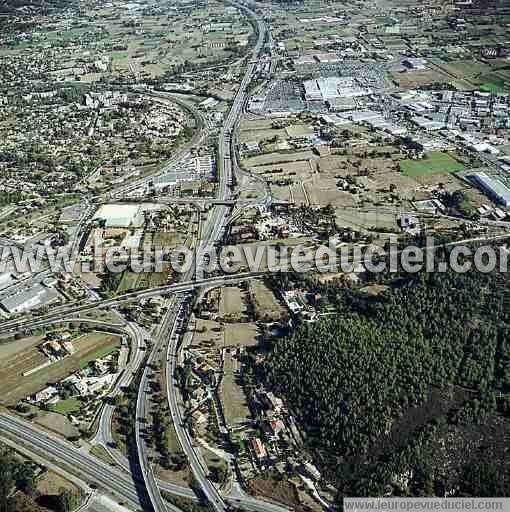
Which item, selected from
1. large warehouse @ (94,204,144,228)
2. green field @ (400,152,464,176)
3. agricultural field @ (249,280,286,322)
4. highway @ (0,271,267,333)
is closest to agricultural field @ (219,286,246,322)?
agricultural field @ (249,280,286,322)

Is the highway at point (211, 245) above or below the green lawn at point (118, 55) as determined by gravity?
below

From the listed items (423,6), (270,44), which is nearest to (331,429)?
(270,44)

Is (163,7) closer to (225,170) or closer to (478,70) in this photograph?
(478,70)

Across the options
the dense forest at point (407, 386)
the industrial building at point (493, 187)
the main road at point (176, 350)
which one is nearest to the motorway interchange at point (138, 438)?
the main road at point (176, 350)

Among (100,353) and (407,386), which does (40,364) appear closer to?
(100,353)

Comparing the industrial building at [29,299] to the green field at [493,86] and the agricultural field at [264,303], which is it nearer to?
the agricultural field at [264,303]

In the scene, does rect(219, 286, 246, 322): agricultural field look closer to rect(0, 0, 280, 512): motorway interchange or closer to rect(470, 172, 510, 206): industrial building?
rect(0, 0, 280, 512): motorway interchange
